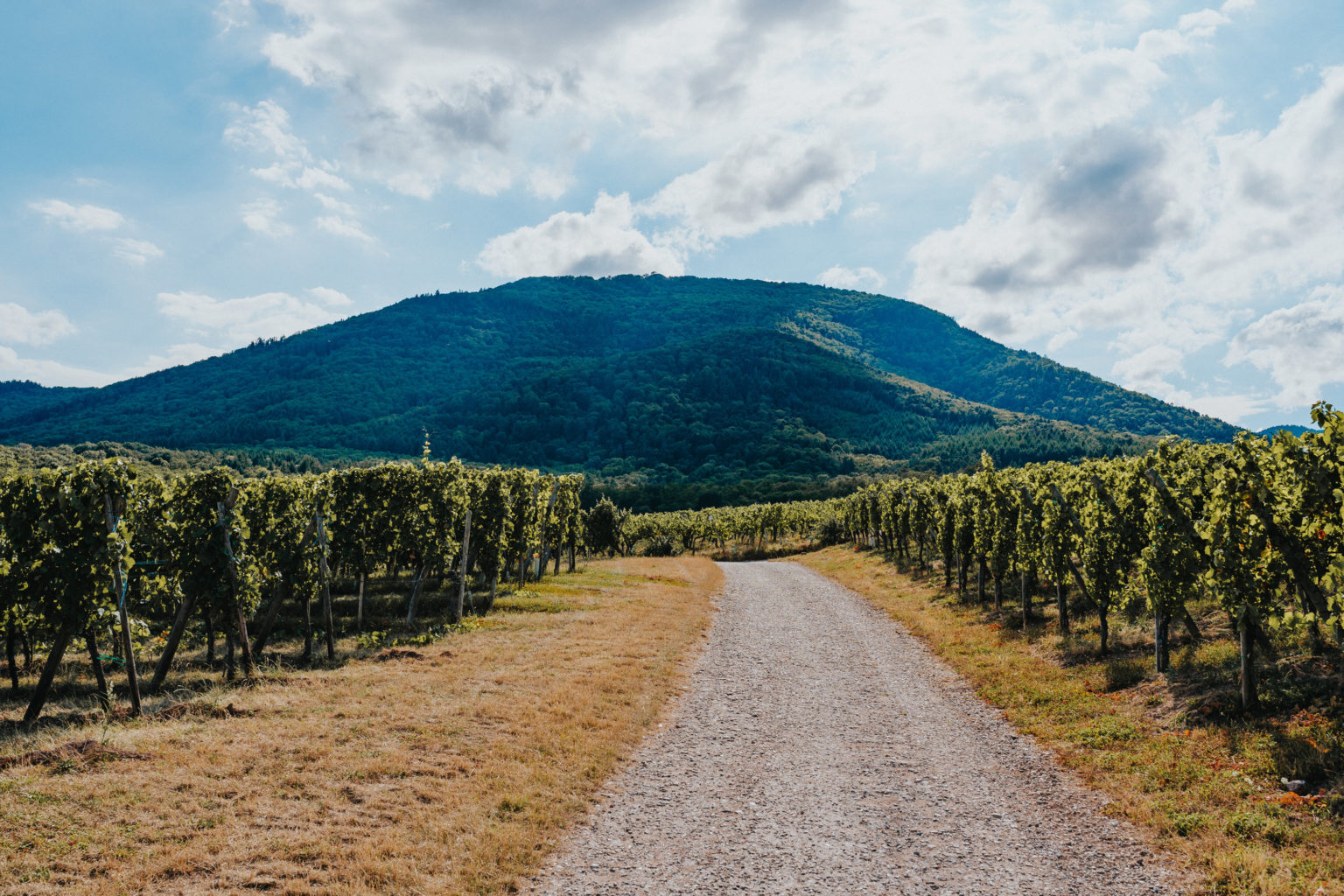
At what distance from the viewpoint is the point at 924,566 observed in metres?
40.2

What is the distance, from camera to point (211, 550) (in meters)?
→ 15.9

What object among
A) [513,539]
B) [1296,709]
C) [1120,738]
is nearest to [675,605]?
[513,539]

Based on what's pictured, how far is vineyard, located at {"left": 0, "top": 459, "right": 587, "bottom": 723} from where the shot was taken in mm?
12484

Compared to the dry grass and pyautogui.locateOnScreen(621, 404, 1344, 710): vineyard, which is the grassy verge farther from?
the dry grass

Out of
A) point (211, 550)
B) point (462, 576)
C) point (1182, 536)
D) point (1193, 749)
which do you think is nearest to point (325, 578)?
point (211, 550)

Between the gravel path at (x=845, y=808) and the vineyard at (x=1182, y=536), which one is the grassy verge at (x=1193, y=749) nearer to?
the gravel path at (x=845, y=808)

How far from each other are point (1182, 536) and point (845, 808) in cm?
1043

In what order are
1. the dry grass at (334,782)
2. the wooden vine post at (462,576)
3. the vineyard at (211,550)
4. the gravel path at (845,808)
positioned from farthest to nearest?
the wooden vine post at (462,576) < the vineyard at (211,550) < the gravel path at (845,808) < the dry grass at (334,782)

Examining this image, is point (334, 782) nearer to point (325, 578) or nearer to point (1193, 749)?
point (325, 578)

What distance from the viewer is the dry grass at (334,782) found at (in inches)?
288

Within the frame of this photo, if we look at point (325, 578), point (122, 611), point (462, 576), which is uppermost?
Answer: point (122, 611)

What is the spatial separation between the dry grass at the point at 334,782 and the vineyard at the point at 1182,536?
463 inches

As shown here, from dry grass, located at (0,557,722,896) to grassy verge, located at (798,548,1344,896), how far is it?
8.19 meters

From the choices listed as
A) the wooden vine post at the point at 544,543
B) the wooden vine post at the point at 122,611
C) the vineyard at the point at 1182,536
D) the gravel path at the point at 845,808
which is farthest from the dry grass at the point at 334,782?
the wooden vine post at the point at 544,543
